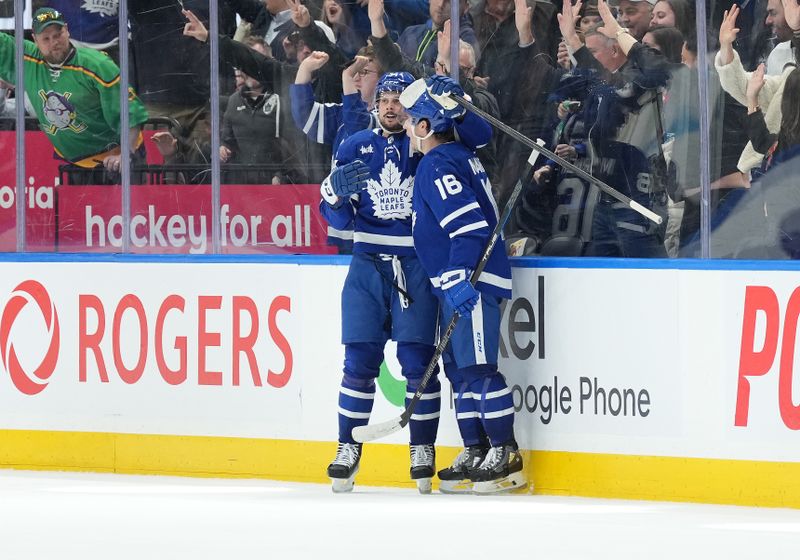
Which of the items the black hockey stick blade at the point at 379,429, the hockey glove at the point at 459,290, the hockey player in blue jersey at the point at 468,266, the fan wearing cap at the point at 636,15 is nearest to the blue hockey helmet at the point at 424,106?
the hockey player in blue jersey at the point at 468,266

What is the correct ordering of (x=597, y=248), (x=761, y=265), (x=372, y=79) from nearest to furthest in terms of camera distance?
(x=761, y=265) < (x=597, y=248) < (x=372, y=79)

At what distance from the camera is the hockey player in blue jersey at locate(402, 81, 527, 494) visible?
658 cm

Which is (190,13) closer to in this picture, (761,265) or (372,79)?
(372,79)

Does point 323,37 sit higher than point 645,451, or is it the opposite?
point 323,37

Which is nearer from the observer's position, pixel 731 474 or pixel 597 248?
pixel 731 474

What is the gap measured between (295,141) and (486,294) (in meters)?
1.22

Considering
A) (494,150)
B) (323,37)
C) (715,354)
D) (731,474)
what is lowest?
(731,474)

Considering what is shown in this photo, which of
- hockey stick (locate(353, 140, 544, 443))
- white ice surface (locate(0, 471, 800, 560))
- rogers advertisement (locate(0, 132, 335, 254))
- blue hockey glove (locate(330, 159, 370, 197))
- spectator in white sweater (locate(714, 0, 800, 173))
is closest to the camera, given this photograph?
white ice surface (locate(0, 471, 800, 560))

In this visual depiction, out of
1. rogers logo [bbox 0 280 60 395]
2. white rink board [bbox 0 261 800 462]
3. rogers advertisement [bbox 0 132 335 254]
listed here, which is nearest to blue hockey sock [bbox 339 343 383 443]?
white rink board [bbox 0 261 800 462]

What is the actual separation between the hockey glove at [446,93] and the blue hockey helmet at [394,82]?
155 millimetres

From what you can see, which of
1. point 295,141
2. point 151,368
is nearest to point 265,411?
point 151,368

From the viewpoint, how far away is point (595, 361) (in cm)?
664

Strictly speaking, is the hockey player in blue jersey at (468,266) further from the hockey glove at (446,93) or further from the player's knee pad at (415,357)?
the player's knee pad at (415,357)

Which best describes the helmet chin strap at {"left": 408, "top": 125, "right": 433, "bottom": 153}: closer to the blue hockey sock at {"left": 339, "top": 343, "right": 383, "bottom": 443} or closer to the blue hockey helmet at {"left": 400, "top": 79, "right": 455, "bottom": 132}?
the blue hockey helmet at {"left": 400, "top": 79, "right": 455, "bottom": 132}
